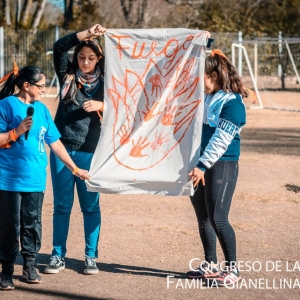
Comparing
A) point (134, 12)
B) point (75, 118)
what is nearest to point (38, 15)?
point (134, 12)

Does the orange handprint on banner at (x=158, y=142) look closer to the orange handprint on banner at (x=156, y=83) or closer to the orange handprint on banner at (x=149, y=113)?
the orange handprint on banner at (x=149, y=113)

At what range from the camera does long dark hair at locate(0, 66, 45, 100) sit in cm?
582

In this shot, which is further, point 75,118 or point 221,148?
point 75,118

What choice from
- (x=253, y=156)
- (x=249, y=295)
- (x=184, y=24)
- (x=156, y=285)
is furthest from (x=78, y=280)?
(x=184, y=24)

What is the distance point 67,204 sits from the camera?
6.43 meters

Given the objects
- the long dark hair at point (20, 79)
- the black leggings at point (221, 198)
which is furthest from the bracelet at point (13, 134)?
the black leggings at point (221, 198)

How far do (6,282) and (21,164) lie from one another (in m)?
0.91

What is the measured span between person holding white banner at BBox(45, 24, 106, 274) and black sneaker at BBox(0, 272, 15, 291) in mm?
535

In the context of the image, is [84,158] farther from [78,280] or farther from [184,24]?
[184,24]

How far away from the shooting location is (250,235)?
773 cm

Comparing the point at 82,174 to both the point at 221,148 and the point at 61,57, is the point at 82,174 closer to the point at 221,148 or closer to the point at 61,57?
the point at 61,57

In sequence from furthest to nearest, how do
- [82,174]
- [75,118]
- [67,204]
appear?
[67,204], [75,118], [82,174]

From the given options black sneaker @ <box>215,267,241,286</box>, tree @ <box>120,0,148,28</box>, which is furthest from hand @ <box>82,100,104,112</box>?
tree @ <box>120,0,148,28</box>

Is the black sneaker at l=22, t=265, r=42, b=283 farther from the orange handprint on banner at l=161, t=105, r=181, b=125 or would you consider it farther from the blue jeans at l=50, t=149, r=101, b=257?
the orange handprint on banner at l=161, t=105, r=181, b=125
